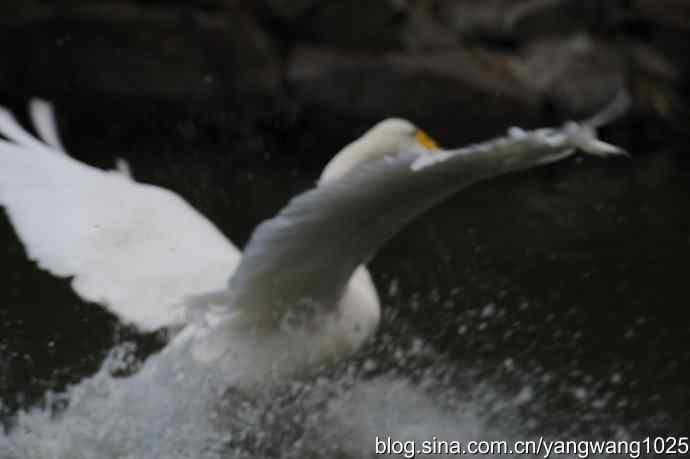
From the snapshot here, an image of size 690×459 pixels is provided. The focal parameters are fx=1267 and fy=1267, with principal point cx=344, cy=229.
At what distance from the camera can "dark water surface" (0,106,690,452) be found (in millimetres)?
4617

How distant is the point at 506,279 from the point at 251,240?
2.67m

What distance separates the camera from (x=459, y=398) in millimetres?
4449

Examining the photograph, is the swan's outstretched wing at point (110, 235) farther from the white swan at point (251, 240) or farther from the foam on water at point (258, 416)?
the foam on water at point (258, 416)

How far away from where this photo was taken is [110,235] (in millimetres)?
4258

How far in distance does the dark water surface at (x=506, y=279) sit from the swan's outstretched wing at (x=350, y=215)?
0.87m

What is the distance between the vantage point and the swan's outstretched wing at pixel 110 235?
407cm

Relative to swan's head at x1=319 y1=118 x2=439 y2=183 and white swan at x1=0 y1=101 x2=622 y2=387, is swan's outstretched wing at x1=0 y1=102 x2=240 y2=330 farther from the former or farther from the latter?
swan's head at x1=319 y1=118 x2=439 y2=183

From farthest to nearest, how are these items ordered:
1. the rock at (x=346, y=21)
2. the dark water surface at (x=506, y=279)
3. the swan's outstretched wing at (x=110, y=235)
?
the rock at (x=346, y=21)
the dark water surface at (x=506, y=279)
the swan's outstretched wing at (x=110, y=235)

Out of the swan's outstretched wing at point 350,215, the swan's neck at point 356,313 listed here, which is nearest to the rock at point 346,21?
the swan's neck at point 356,313

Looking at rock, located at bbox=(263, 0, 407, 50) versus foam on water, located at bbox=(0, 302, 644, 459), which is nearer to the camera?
foam on water, located at bbox=(0, 302, 644, 459)

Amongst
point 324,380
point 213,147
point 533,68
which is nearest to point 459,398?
point 324,380

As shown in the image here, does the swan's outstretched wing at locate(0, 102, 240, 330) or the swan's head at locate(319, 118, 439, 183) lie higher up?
the swan's head at locate(319, 118, 439, 183)

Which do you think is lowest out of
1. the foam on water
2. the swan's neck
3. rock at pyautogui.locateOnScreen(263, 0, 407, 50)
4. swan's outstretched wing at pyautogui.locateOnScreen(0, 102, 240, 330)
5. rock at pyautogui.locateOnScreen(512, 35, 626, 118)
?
rock at pyautogui.locateOnScreen(512, 35, 626, 118)

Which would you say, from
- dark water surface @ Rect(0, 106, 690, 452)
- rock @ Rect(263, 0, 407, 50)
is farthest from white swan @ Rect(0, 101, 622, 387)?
rock @ Rect(263, 0, 407, 50)
